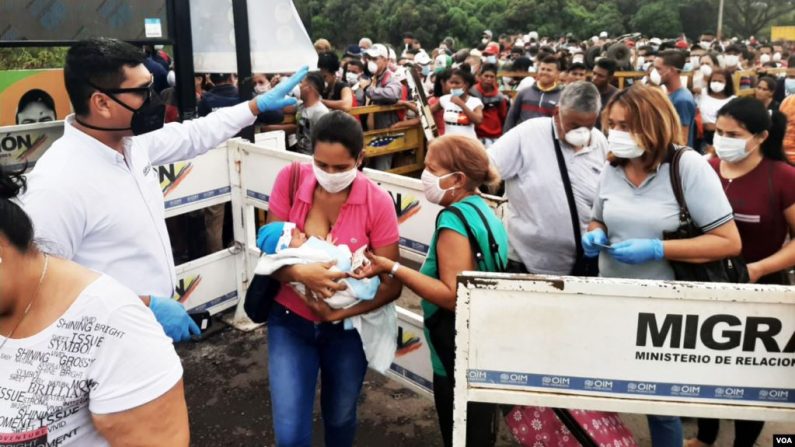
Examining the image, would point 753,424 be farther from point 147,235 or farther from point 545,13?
point 545,13

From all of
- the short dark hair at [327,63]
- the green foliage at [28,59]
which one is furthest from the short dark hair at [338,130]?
the green foliage at [28,59]

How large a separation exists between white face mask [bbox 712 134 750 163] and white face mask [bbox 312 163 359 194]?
184 cm

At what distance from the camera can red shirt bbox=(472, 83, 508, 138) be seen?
319 inches

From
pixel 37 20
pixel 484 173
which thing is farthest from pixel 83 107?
pixel 37 20

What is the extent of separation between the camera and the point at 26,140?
4.73 m

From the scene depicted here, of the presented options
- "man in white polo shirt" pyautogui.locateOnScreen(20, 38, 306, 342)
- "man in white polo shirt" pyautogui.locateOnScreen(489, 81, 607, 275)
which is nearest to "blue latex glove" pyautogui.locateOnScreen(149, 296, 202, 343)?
"man in white polo shirt" pyautogui.locateOnScreen(20, 38, 306, 342)

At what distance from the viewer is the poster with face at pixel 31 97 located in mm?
5320

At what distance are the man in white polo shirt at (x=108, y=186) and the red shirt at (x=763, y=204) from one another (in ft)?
8.52

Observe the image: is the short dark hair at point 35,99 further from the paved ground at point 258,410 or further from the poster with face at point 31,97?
the paved ground at point 258,410

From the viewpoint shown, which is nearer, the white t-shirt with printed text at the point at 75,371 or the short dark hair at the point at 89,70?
the white t-shirt with printed text at the point at 75,371

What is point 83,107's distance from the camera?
2.57 metres

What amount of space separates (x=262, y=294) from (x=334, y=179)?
592 mm

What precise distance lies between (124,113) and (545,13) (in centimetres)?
4169

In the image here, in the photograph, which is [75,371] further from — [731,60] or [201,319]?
[731,60]
